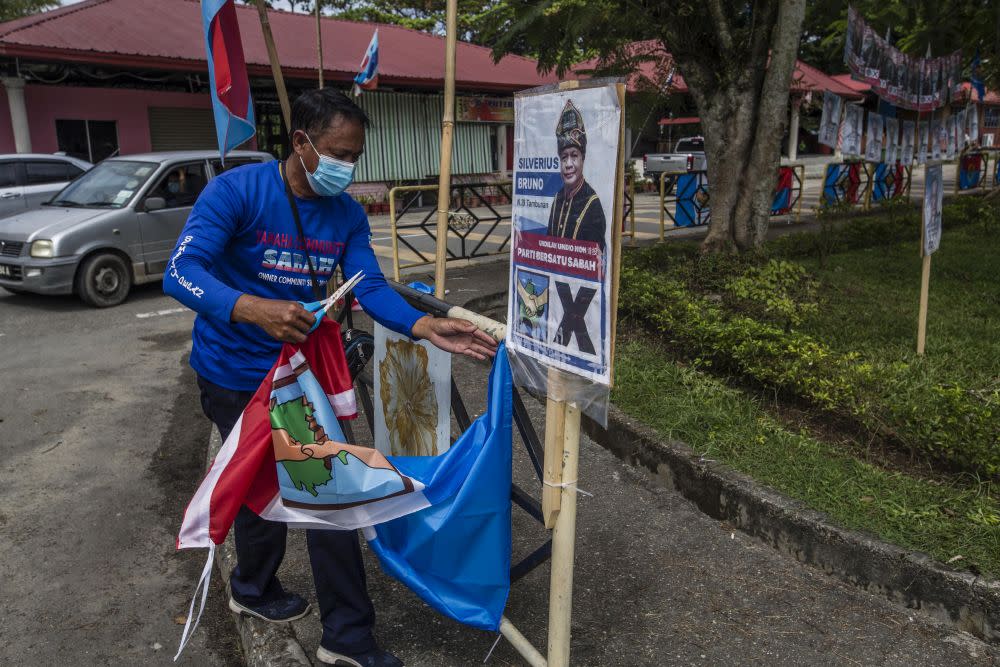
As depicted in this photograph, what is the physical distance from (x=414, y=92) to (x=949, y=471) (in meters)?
18.0

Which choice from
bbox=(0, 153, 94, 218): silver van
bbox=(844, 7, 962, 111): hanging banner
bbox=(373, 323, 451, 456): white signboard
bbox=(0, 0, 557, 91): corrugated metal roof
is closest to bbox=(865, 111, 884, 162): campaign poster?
bbox=(844, 7, 962, 111): hanging banner

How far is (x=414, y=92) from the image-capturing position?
19.8 meters

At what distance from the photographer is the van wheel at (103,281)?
28.2 feet

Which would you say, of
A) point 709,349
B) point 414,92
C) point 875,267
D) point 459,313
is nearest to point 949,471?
point 709,349

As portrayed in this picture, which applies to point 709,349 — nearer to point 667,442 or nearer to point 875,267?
point 667,442

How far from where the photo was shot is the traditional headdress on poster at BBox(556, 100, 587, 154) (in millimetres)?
1958

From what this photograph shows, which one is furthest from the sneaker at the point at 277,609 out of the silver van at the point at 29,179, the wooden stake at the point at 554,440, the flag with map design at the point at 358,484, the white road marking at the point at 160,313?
the silver van at the point at 29,179

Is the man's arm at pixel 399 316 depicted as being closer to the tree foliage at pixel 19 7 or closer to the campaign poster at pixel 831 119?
the campaign poster at pixel 831 119

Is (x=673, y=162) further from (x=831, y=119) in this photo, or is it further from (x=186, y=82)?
(x=831, y=119)

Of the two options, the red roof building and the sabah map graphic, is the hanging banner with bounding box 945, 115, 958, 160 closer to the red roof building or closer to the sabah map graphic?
the sabah map graphic

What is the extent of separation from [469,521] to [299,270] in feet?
3.33

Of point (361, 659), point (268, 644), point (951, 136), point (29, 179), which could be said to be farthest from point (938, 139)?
point (29, 179)

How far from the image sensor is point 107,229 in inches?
344

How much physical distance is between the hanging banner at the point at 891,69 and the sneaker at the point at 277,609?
5.45m
